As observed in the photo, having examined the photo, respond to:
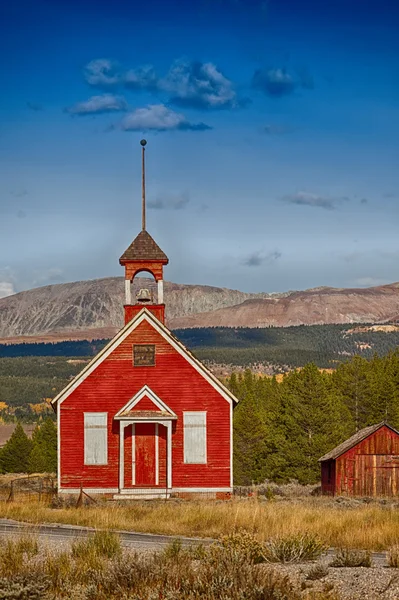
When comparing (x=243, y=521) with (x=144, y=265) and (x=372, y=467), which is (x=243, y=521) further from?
(x=372, y=467)

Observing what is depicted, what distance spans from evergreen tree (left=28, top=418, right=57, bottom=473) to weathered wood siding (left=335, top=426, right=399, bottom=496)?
5121cm

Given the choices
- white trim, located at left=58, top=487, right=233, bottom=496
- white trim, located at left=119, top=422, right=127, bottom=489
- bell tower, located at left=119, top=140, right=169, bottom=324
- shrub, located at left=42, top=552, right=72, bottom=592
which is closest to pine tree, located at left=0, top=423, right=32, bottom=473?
bell tower, located at left=119, top=140, right=169, bottom=324

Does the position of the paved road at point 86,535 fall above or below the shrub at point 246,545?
below

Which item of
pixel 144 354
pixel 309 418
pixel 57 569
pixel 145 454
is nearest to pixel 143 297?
pixel 144 354

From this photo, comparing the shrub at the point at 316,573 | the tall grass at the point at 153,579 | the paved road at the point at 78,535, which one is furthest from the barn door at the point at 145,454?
the shrub at the point at 316,573

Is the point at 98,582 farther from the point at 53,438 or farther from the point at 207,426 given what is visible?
the point at 53,438

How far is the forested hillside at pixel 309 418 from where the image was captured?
72688 millimetres

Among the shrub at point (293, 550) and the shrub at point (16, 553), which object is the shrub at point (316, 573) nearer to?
the shrub at point (293, 550)

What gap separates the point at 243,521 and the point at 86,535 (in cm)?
381

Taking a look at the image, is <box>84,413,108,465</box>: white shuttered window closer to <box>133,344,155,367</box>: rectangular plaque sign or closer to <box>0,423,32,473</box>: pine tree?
<box>133,344,155,367</box>: rectangular plaque sign

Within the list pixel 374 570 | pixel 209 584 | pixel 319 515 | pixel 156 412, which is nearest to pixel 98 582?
pixel 209 584

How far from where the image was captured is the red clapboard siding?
124 feet

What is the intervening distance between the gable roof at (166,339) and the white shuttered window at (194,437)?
51.3 inches

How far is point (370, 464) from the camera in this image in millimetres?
50531
